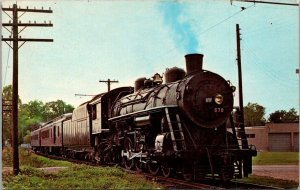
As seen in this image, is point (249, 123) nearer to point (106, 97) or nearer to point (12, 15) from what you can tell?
point (106, 97)

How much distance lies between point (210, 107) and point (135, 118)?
328 centimetres

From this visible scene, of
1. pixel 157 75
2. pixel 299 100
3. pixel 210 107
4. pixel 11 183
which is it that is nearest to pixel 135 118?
pixel 157 75

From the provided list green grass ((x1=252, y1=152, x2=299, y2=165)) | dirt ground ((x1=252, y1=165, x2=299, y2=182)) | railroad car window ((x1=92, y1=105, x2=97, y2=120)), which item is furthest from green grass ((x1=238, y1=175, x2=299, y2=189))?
green grass ((x1=252, y1=152, x2=299, y2=165))

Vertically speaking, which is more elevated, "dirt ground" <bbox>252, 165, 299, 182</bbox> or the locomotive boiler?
the locomotive boiler

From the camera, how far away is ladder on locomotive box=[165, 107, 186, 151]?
11.9 m

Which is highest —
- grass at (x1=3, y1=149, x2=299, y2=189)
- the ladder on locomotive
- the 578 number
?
the 578 number

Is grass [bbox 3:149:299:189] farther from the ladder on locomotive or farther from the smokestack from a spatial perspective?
the smokestack

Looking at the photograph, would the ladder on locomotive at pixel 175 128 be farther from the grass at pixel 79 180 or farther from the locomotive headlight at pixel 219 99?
the grass at pixel 79 180

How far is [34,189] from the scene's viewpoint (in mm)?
10023

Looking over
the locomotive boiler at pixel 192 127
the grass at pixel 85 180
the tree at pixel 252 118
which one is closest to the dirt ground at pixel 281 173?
the grass at pixel 85 180

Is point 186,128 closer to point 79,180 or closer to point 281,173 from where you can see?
→ point 79,180

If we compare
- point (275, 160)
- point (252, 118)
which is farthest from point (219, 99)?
point (252, 118)

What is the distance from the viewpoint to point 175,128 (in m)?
12.6

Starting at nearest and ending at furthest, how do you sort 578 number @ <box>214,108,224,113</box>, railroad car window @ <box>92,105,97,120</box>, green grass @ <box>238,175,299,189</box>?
green grass @ <box>238,175,299,189</box>
578 number @ <box>214,108,224,113</box>
railroad car window @ <box>92,105,97,120</box>
